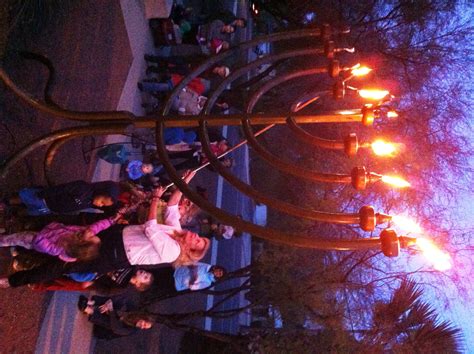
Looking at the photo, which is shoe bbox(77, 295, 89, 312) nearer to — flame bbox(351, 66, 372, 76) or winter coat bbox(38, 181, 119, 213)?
winter coat bbox(38, 181, 119, 213)

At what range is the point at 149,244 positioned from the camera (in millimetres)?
4539

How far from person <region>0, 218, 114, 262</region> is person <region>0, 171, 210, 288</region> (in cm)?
11

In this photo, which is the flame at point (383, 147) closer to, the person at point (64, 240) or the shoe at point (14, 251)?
the person at point (64, 240)

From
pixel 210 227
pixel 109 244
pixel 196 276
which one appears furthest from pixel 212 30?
pixel 109 244

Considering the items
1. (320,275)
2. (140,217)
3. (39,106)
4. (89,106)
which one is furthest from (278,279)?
(39,106)

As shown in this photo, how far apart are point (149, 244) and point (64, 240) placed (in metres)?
0.83

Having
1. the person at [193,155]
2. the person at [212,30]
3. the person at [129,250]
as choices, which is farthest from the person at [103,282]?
the person at [212,30]

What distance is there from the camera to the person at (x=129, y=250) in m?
4.51

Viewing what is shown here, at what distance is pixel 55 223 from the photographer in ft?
15.5

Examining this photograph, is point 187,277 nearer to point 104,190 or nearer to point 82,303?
point 82,303

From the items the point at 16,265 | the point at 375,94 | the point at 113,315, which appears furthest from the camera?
the point at 113,315

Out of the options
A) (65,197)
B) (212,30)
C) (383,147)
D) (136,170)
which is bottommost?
(383,147)

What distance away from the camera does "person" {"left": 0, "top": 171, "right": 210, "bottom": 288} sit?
4.51 m

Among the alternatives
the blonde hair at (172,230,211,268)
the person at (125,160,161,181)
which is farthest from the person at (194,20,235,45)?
the blonde hair at (172,230,211,268)
